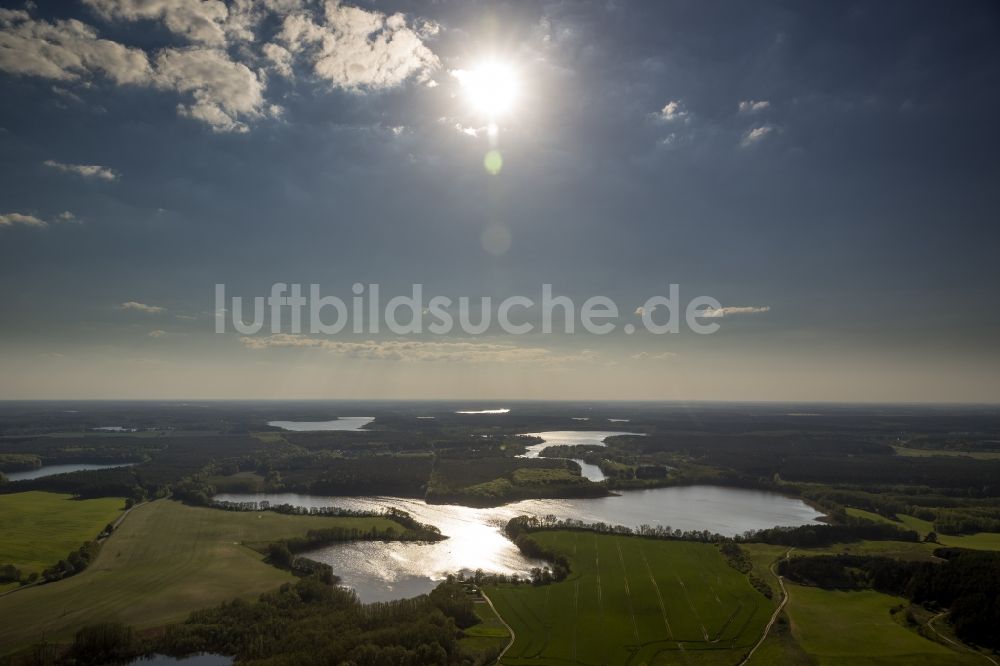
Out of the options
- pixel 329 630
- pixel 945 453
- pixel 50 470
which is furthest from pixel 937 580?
pixel 50 470

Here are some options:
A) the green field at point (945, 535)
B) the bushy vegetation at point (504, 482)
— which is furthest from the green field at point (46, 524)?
the green field at point (945, 535)

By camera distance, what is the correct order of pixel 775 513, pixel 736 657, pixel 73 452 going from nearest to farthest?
pixel 736 657, pixel 775 513, pixel 73 452

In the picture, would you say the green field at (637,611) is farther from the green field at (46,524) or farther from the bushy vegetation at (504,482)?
the green field at (46,524)

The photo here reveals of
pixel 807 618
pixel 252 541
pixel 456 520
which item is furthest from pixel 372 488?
pixel 807 618

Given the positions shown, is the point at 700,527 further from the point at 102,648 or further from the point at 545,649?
the point at 102,648

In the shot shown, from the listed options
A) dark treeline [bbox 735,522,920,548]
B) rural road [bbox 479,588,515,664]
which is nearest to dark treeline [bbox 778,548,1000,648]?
dark treeline [bbox 735,522,920,548]

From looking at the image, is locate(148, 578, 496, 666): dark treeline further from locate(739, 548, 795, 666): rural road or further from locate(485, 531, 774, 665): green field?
locate(739, 548, 795, 666): rural road

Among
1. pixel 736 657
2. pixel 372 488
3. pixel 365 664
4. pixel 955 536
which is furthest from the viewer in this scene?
pixel 372 488
